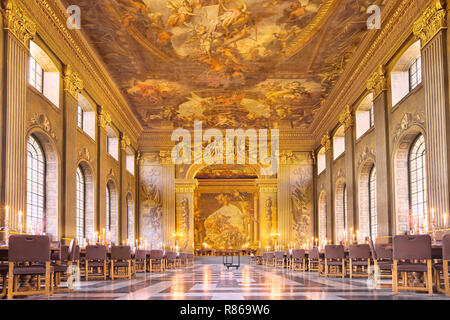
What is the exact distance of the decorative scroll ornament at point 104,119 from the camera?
22781 mm

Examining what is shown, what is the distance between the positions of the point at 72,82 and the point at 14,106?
5345 millimetres

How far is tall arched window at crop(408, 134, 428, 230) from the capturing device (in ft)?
53.8

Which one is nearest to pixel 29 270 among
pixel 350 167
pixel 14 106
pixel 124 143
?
pixel 14 106

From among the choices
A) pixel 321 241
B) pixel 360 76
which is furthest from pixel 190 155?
pixel 360 76

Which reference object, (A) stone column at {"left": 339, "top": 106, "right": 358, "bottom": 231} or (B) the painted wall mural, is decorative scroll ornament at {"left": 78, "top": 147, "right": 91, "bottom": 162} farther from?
(B) the painted wall mural

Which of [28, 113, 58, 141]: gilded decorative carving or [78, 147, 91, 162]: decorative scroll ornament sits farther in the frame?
[78, 147, 91, 162]: decorative scroll ornament

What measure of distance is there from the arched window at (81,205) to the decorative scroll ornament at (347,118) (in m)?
11.8

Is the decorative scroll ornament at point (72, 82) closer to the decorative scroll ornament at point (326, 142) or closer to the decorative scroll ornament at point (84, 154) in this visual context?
the decorative scroll ornament at point (84, 154)

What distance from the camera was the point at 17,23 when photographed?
44.0 ft

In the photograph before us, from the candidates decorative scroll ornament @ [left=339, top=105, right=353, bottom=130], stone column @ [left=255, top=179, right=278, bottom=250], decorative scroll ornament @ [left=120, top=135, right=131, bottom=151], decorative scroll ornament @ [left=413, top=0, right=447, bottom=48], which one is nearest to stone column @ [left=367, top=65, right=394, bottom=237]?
decorative scroll ornament @ [left=413, top=0, right=447, bottom=48]

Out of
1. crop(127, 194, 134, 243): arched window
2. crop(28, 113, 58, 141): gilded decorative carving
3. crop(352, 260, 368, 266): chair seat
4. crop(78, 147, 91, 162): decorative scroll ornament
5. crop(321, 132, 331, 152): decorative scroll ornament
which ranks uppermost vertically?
crop(321, 132, 331, 152): decorative scroll ornament

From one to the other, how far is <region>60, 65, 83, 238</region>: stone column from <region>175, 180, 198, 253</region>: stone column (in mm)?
13706

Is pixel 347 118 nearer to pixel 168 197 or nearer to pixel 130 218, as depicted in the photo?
pixel 168 197

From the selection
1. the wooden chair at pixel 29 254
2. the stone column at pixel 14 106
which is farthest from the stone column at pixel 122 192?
the wooden chair at pixel 29 254
